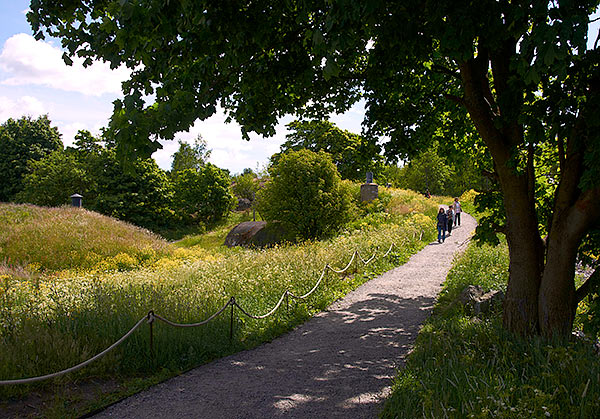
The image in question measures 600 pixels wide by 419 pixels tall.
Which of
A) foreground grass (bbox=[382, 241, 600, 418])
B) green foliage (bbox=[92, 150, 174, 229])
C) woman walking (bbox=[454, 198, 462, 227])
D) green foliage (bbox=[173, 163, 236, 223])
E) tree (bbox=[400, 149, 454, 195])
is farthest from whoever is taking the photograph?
tree (bbox=[400, 149, 454, 195])

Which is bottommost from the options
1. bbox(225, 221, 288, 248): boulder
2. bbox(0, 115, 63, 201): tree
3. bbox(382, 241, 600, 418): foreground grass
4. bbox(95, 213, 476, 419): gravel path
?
bbox(95, 213, 476, 419): gravel path

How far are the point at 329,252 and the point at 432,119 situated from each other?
573 cm

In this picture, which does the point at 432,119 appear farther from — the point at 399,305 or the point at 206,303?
the point at 206,303

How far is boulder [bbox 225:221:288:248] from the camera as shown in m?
18.6

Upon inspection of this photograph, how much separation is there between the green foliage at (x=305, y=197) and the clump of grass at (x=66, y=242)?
16.1 ft

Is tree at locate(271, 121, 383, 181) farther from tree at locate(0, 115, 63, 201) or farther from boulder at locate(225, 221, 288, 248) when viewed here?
tree at locate(0, 115, 63, 201)

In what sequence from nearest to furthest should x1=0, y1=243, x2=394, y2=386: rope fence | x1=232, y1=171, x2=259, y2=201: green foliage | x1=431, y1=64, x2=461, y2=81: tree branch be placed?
x1=0, y1=243, x2=394, y2=386: rope fence → x1=431, y1=64, x2=461, y2=81: tree branch → x1=232, y1=171, x2=259, y2=201: green foliage

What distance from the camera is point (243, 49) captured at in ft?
17.3

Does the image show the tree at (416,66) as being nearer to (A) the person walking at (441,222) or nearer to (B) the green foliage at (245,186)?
(A) the person walking at (441,222)

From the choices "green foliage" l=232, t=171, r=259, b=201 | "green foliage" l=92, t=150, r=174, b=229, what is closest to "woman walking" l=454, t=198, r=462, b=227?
"green foliage" l=92, t=150, r=174, b=229

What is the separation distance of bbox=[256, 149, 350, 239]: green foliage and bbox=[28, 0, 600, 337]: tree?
33.1 feet

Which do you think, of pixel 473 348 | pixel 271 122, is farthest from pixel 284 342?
pixel 271 122

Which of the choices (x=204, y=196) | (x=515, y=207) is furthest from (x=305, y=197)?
(x=204, y=196)

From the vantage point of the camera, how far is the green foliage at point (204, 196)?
3894 cm
